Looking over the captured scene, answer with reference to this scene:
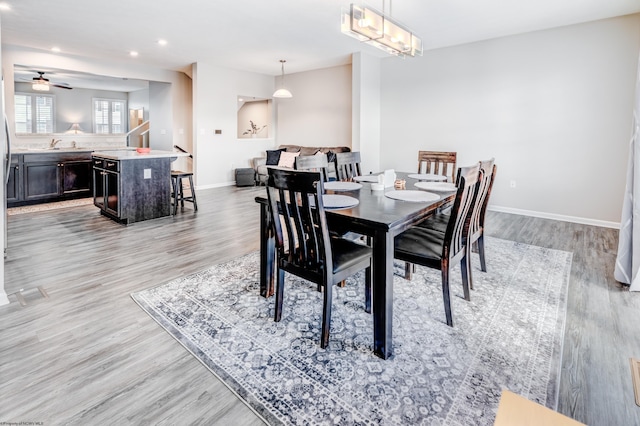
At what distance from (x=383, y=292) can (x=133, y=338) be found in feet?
4.75

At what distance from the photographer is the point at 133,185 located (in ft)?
15.2

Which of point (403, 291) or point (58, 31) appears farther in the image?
point (58, 31)

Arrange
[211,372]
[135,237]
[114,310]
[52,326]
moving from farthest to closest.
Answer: [135,237] < [114,310] < [52,326] < [211,372]

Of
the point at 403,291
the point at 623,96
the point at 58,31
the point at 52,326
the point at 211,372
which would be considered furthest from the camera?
the point at 58,31

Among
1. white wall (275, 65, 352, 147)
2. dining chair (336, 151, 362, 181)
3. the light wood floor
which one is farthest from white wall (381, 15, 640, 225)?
dining chair (336, 151, 362, 181)

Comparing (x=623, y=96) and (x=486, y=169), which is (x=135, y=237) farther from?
(x=623, y=96)

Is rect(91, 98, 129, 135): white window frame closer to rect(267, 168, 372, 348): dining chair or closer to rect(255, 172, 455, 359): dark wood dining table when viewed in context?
rect(267, 168, 372, 348): dining chair

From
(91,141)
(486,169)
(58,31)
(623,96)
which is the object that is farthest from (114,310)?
(91,141)

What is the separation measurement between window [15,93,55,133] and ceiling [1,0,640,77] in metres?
6.07

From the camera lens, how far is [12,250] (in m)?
3.57

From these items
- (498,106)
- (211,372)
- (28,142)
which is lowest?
(211,372)

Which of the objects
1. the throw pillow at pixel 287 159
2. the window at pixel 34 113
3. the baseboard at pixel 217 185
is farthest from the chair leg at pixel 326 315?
the window at pixel 34 113

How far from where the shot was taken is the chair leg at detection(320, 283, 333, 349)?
1.95 meters

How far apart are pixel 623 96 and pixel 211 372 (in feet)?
18.2
